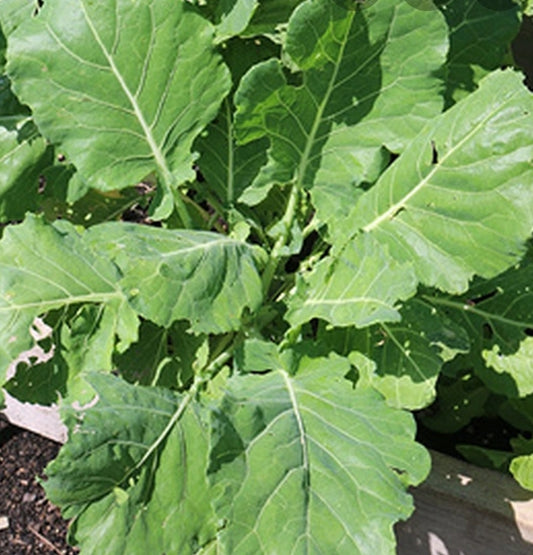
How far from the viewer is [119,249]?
3.85 feet

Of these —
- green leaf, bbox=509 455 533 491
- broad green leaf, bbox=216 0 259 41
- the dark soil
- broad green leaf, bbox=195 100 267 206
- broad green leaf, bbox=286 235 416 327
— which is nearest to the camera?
broad green leaf, bbox=286 235 416 327

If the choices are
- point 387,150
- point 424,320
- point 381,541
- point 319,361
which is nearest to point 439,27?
point 387,150

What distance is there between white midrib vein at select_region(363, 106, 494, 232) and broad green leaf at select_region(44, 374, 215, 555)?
1.41 ft

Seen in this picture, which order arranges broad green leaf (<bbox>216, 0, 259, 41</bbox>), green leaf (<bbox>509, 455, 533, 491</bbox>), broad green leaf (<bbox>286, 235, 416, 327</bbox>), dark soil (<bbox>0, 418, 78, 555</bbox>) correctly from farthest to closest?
dark soil (<bbox>0, 418, 78, 555</bbox>) → green leaf (<bbox>509, 455, 533, 491</bbox>) → broad green leaf (<bbox>216, 0, 259, 41</bbox>) → broad green leaf (<bbox>286, 235, 416, 327</bbox>)

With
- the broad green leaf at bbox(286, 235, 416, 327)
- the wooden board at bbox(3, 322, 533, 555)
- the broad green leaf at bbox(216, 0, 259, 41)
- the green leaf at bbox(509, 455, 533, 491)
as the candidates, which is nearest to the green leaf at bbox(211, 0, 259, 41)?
the broad green leaf at bbox(216, 0, 259, 41)

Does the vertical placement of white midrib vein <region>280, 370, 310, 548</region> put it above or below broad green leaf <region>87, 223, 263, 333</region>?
below

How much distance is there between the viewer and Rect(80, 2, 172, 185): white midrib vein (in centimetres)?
134

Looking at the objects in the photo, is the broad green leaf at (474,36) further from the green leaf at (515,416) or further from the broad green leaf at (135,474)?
the broad green leaf at (135,474)

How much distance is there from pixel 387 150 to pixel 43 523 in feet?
3.98

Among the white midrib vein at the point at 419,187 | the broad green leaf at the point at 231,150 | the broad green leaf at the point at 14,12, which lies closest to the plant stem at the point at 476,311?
the white midrib vein at the point at 419,187

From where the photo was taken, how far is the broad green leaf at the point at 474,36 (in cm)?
141

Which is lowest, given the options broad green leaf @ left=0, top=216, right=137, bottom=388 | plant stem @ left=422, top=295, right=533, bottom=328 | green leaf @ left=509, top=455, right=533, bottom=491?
green leaf @ left=509, top=455, right=533, bottom=491

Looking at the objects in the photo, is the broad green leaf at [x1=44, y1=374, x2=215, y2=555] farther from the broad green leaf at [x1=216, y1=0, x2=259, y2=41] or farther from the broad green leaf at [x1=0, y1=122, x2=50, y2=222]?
the broad green leaf at [x1=216, y1=0, x2=259, y2=41]

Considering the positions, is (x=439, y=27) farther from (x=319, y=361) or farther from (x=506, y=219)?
(x=319, y=361)
